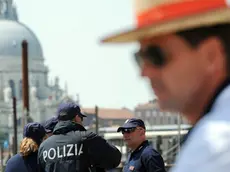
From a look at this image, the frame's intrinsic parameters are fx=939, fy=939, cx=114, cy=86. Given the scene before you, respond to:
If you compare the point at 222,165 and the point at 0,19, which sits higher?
the point at 0,19

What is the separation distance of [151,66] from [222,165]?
1.44ft

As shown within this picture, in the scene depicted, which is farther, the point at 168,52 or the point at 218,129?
the point at 168,52

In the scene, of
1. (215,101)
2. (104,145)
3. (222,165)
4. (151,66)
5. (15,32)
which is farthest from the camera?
(15,32)

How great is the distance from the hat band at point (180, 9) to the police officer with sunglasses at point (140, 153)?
553 centimetres

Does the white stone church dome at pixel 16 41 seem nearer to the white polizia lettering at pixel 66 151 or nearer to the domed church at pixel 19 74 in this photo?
the domed church at pixel 19 74

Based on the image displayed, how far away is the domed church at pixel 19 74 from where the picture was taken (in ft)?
467

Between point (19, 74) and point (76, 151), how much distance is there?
449 feet

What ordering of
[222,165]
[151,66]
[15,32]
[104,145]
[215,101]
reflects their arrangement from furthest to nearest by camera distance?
[15,32], [104,145], [151,66], [215,101], [222,165]

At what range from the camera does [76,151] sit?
675 cm

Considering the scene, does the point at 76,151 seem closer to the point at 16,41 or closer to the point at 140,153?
the point at 140,153

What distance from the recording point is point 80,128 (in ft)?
22.8

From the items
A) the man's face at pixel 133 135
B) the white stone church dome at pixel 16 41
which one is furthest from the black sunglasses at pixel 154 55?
the white stone church dome at pixel 16 41

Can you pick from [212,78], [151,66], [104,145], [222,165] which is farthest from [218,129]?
[104,145]

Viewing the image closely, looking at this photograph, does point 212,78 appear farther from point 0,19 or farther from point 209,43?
point 0,19
